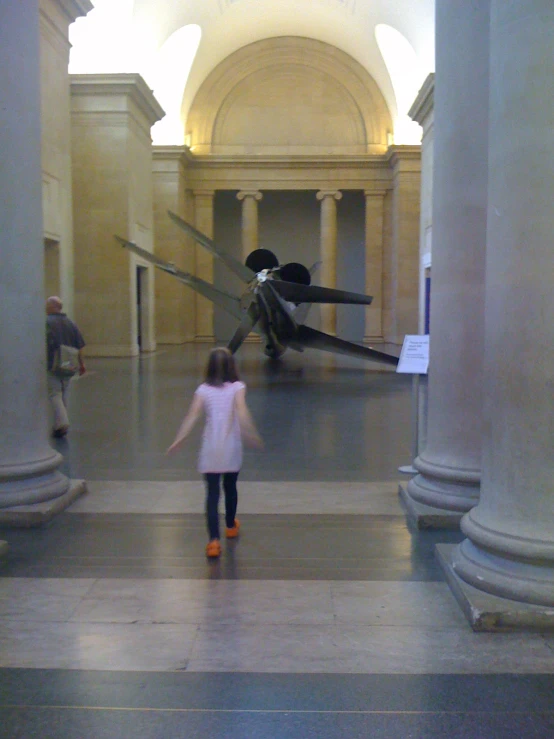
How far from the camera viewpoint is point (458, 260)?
223 inches

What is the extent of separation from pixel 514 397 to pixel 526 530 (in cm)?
71

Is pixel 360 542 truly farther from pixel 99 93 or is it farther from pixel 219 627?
pixel 99 93

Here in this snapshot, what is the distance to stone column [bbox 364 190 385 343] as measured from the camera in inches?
1368

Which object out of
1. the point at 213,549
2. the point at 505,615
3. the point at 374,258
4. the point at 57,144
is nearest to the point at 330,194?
the point at 374,258

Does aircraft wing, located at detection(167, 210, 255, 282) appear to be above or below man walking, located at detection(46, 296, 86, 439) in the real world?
above

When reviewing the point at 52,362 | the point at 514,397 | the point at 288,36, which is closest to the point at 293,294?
the point at 52,362

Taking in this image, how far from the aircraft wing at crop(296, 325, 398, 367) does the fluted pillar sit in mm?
12719

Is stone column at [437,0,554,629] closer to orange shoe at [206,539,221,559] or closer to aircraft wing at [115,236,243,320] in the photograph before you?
orange shoe at [206,539,221,559]

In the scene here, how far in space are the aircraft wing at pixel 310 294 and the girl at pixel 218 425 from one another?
1293cm

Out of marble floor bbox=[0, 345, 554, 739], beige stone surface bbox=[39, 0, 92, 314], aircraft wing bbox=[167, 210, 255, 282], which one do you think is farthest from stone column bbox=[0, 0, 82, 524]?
beige stone surface bbox=[39, 0, 92, 314]

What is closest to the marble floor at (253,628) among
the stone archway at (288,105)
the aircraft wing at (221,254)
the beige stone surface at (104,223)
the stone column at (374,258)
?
the aircraft wing at (221,254)

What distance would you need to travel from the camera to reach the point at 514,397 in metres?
4.08

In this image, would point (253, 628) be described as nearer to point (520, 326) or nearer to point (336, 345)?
point (520, 326)

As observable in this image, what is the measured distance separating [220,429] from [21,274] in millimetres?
2148
